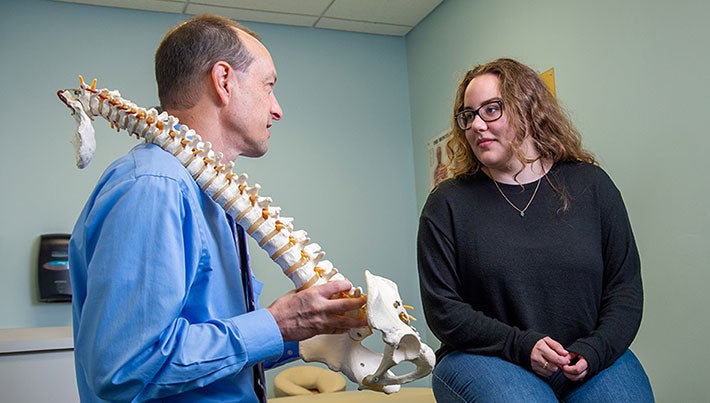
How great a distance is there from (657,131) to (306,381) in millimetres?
1956

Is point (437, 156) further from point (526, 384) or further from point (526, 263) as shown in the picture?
point (526, 384)

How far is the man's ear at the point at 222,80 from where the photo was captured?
1260 mm

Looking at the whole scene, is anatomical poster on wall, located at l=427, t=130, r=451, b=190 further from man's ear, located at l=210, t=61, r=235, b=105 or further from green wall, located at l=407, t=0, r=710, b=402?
man's ear, located at l=210, t=61, r=235, b=105

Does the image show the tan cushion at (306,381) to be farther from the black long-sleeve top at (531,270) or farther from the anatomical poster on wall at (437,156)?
the black long-sleeve top at (531,270)

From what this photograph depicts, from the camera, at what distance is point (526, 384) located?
1.59m

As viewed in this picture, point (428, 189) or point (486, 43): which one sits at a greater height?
point (486, 43)

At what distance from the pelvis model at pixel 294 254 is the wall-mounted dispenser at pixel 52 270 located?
2.22m

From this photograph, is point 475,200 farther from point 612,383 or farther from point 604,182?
point 612,383

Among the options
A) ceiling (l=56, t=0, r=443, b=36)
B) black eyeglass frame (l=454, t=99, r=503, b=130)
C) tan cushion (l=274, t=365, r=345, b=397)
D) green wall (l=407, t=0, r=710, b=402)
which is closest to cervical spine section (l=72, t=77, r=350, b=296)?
black eyeglass frame (l=454, t=99, r=503, b=130)

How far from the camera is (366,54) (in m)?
4.12

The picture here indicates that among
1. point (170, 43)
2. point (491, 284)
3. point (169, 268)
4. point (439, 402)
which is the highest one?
point (170, 43)

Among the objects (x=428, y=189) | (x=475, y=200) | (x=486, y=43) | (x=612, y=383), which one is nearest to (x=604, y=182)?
(x=475, y=200)

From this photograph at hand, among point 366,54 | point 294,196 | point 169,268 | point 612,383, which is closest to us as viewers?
point 169,268

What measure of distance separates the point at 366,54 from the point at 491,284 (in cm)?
260
